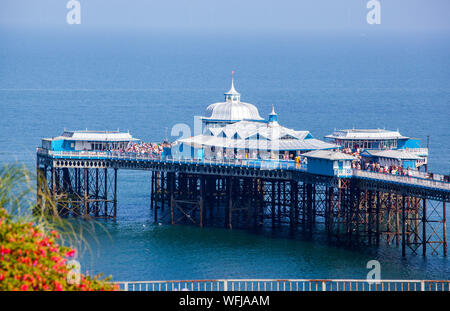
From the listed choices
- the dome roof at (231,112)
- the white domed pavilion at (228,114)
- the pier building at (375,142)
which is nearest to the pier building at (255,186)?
the pier building at (375,142)

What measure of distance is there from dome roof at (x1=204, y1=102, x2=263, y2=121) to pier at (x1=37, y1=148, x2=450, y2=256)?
25.0 ft

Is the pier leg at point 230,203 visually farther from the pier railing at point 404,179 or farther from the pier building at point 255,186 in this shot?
the pier railing at point 404,179

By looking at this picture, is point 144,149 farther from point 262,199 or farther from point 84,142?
point 262,199

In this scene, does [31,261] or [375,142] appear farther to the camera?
[375,142]

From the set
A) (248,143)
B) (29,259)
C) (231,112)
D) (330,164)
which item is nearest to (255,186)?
(248,143)

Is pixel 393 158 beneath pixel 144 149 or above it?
beneath

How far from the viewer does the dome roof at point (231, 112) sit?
110500mm

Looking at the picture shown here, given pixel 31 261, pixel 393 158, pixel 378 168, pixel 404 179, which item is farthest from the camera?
pixel 393 158

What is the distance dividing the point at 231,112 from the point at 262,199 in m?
14.5

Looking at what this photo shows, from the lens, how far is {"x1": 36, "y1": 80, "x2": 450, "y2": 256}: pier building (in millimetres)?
89312

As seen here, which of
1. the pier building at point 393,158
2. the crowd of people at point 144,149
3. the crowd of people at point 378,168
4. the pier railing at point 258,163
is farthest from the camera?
the crowd of people at point 144,149

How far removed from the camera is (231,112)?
111 m

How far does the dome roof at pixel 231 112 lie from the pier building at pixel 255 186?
2018 millimetres
